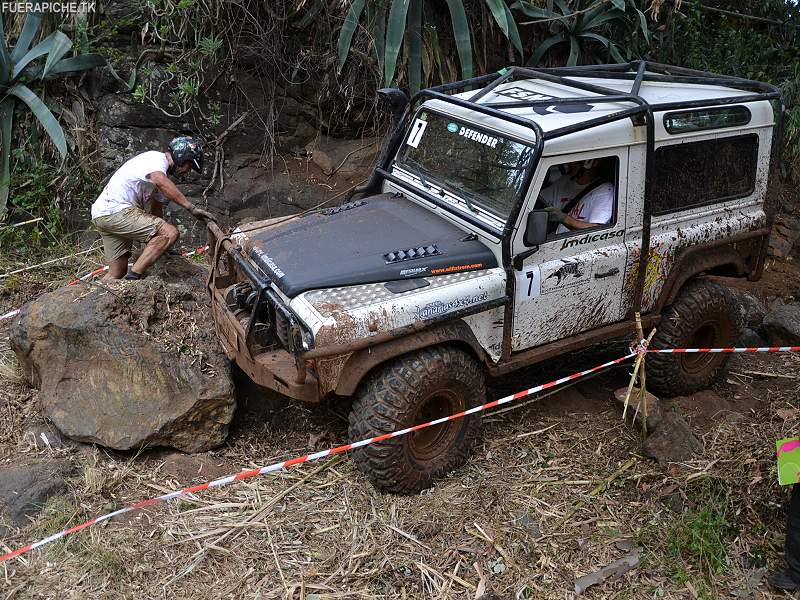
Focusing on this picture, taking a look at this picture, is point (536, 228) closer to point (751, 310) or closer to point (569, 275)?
point (569, 275)

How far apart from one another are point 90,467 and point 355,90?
15.6 ft

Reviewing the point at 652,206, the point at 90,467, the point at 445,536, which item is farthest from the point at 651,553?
the point at 90,467

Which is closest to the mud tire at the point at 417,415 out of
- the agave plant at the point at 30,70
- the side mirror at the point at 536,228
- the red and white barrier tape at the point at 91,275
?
the side mirror at the point at 536,228

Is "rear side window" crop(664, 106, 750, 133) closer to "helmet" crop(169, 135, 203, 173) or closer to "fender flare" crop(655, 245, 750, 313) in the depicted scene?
"fender flare" crop(655, 245, 750, 313)

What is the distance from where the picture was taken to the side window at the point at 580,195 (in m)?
4.69

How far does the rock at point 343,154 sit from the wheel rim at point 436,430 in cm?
406

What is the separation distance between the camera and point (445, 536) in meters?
4.28

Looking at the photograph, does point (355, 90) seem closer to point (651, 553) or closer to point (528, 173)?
point (528, 173)


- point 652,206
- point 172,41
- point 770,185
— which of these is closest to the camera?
point 652,206

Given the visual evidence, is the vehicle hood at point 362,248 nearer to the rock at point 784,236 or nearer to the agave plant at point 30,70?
the agave plant at point 30,70

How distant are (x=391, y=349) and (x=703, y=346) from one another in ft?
8.87

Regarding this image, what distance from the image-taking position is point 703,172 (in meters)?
5.09

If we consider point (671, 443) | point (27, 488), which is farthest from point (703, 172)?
point (27, 488)

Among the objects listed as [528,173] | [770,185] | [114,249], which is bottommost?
[114,249]
